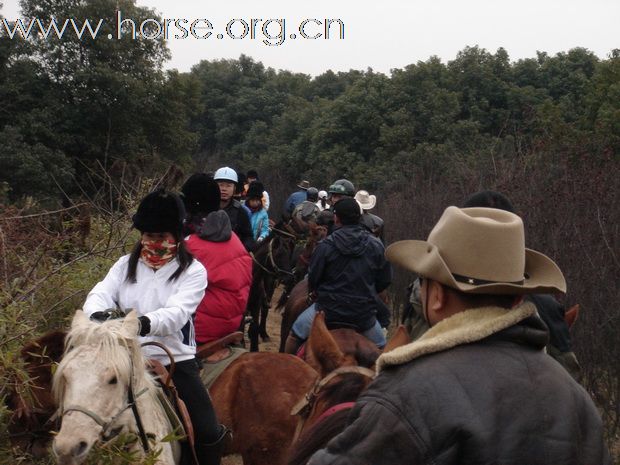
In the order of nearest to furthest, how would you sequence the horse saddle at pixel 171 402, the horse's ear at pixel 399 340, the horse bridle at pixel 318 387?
the horse's ear at pixel 399 340
the horse bridle at pixel 318 387
the horse saddle at pixel 171 402

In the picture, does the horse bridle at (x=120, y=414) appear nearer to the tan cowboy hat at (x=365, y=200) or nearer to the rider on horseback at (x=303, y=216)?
the rider on horseback at (x=303, y=216)

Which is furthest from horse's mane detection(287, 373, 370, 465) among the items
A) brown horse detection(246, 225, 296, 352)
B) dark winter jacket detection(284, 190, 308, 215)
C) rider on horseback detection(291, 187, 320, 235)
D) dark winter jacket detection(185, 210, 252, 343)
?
dark winter jacket detection(284, 190, 308, 215)

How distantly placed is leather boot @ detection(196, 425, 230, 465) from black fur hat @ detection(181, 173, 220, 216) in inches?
95.7

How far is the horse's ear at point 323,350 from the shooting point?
393 cm

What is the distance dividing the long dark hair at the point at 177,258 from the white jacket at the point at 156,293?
0.02 m

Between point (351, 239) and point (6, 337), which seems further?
point (351, 239)

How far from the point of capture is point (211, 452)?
4.62 meters

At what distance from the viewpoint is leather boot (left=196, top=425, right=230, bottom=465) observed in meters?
4.59

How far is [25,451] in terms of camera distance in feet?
13.1

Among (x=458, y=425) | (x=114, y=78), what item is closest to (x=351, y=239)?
(x=458, y=425)

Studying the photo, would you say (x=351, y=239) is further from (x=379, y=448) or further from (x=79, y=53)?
(x=79, y=53)

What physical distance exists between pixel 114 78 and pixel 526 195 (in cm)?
1969

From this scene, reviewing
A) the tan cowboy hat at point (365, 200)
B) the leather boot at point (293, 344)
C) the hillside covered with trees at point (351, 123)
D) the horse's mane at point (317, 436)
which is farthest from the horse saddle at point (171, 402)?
the tan cowboy hat at point (365, 200)

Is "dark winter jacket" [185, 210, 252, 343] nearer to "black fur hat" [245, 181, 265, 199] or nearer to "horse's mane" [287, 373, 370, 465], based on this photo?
"horse's mane" [287, 373, 370, 465]
